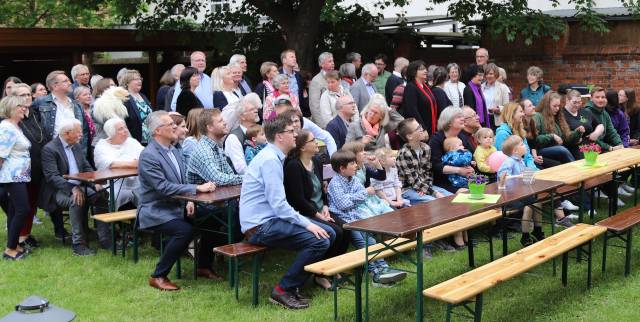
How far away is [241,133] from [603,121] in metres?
5.58

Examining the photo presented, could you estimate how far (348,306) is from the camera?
657cm

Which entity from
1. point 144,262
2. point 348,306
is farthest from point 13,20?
point 348,306

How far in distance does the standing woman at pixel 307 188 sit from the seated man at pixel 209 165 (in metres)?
0.88

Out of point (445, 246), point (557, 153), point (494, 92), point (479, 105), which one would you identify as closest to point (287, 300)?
point (445, 246)

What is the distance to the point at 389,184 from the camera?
8.31 metres

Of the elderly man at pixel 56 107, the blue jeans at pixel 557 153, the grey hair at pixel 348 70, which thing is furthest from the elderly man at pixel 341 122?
the elderly man at pixel 56 107

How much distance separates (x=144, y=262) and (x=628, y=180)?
7.22 metres

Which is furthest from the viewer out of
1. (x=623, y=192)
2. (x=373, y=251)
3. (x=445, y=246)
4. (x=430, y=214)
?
(x=623, y=192)

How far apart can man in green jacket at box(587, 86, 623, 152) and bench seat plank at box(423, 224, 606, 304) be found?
4321mm

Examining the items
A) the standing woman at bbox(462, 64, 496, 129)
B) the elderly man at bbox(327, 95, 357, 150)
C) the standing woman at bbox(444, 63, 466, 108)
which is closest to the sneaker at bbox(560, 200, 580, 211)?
the standing woman at bbox(462, 64, 496, 129)

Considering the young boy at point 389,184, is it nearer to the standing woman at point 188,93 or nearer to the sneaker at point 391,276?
the sneaker at point 391,276

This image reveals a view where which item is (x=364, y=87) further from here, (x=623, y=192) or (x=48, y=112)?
(x=48, y=112)

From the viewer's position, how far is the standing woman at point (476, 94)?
1122cm

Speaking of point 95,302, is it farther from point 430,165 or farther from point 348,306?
point 430,165
